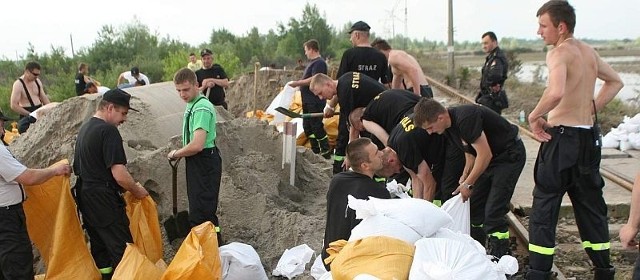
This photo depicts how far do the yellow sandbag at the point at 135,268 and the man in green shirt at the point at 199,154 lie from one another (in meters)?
0.79

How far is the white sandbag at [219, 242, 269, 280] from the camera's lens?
190 inches

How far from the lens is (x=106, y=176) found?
4.84 m

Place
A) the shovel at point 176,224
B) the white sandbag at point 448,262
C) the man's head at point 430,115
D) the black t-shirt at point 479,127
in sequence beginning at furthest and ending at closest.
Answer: the shovel at point 176,224
the black t-shirt at point 479,127
the man's head at point 430,115
the white sandbag at point 448,262

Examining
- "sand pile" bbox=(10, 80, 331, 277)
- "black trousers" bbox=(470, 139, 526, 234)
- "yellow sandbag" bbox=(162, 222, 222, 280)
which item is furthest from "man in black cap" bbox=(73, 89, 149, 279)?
"black trousers" bbox=(470, 139, 526, 234)

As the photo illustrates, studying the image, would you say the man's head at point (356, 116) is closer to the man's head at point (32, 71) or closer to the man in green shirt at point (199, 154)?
the man in green shirt at point (199, 154)

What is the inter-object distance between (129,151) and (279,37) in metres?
35.7

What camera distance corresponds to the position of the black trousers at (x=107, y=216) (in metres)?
4.85

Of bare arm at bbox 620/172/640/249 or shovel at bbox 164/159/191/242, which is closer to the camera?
bare arm at bbox 620/172/640/249

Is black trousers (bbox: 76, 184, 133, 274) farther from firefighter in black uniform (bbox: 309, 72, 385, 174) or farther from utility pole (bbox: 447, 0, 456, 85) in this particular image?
utility pole (bbox: 447, 0, 456, 85)

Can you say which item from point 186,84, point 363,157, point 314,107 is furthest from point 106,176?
point 314,107

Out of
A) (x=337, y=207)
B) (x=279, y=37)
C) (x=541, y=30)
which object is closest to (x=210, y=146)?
(x=337, y=207)

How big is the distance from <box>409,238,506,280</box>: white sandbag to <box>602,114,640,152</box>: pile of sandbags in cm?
819

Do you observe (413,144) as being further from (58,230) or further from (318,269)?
(58,230)

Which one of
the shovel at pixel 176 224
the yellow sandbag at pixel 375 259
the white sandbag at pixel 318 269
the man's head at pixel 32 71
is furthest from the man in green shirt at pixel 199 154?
the man's head at pixel 32 71
